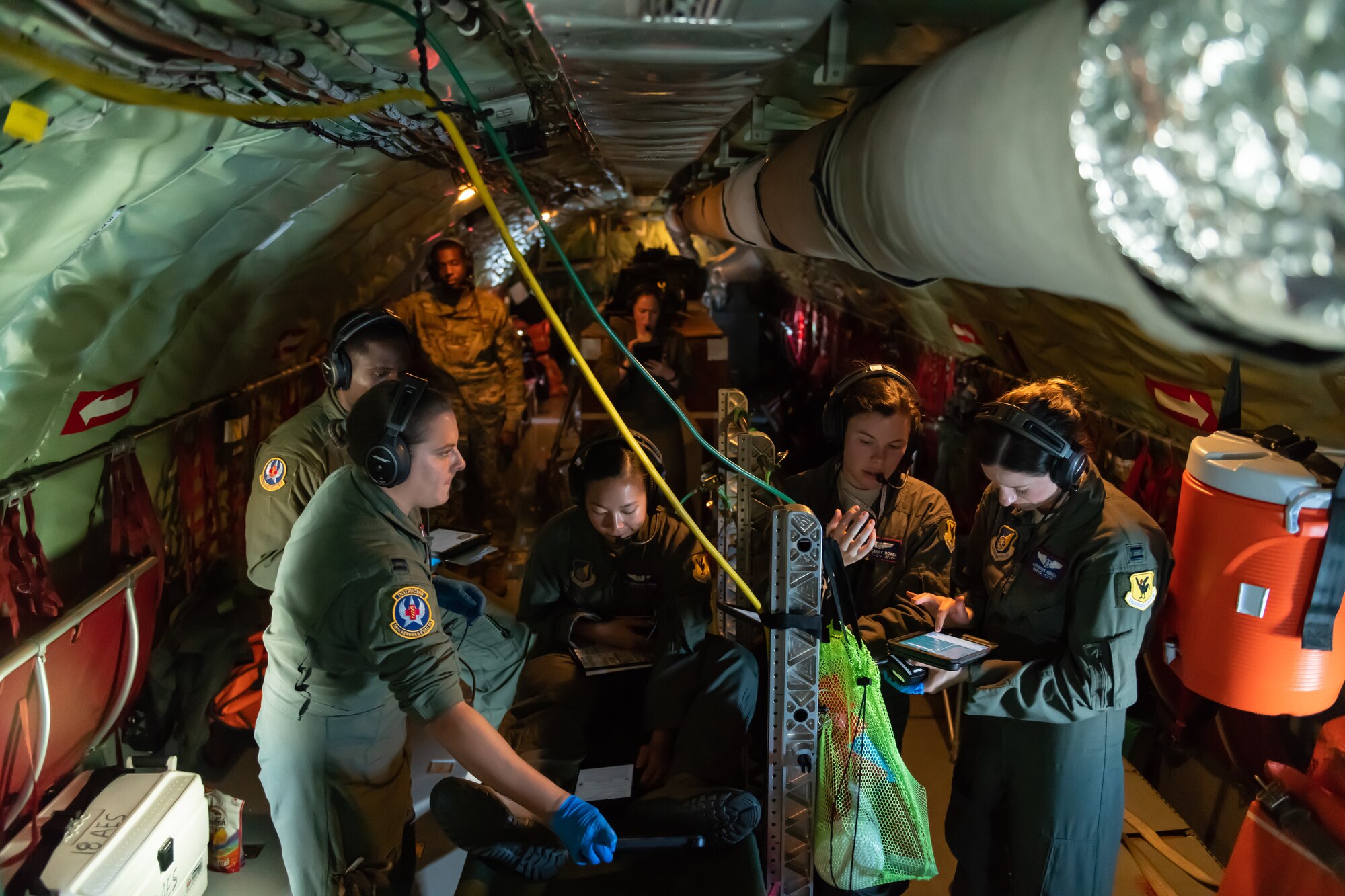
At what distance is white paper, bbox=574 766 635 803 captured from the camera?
2.03 meters

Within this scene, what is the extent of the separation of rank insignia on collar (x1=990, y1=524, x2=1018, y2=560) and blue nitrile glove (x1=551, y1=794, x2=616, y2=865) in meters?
1.38

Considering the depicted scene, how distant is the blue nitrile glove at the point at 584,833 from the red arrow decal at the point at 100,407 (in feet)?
7.10

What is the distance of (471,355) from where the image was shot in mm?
5016

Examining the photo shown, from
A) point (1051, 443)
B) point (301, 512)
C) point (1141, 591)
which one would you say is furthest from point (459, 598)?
point (1141, 591)

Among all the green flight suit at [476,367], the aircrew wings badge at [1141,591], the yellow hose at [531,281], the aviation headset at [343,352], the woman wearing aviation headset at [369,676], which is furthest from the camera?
the green flight suit at [476,367]

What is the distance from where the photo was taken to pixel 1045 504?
2109mm

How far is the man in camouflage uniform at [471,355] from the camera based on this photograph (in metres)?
4.95

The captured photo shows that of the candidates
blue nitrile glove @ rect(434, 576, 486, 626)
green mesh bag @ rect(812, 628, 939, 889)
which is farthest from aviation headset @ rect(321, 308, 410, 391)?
green mesh bag @ rect(812, 628, 939, 889)

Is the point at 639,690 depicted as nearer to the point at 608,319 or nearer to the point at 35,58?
the point at 35,58

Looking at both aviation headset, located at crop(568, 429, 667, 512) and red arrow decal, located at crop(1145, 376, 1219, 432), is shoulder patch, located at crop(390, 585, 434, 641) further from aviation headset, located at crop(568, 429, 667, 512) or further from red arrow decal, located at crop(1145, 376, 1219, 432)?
red arrow decal, located at crop(1145, 376, 1219, 432)

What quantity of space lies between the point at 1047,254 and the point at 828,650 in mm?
1374

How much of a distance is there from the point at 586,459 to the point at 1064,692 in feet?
4.84

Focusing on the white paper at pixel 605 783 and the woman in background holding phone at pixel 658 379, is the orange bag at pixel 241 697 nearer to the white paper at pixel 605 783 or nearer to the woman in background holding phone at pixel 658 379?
the white paper at pixel 605 783

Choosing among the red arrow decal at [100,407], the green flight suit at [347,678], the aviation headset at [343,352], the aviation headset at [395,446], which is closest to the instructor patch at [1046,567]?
the green flight suit at [347,678]
